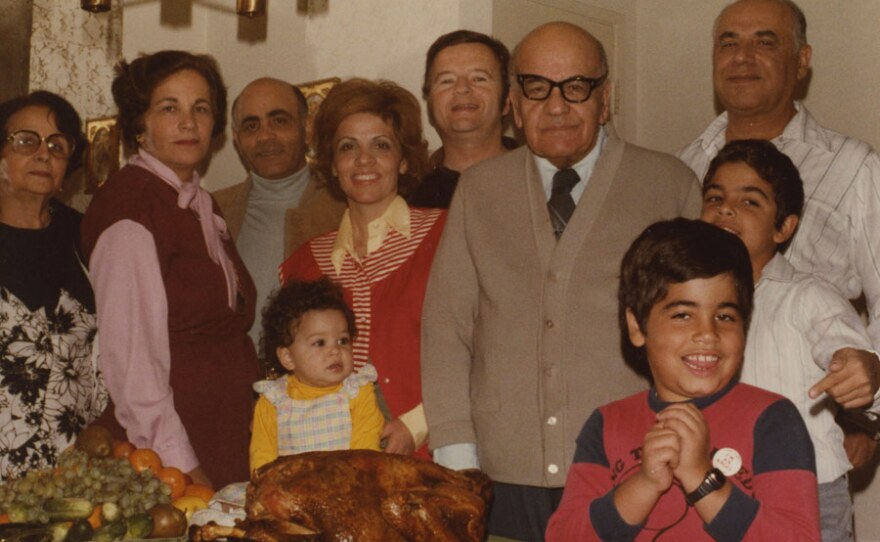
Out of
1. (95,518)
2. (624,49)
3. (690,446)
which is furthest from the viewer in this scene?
(624,49)

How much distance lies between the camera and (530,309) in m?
2.54

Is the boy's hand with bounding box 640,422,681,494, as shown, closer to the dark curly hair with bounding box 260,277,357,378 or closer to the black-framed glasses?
the black-framed glasses

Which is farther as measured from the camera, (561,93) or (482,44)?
(482,44)

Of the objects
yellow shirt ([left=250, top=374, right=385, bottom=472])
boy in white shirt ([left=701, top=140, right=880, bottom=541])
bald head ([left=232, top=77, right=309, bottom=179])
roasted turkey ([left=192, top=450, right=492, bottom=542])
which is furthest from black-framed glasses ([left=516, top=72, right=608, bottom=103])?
bald head ([left=232, top=77, right=309, bottom=179])

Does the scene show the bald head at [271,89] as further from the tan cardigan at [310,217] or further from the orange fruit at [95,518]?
the orange fruit at [95,518]

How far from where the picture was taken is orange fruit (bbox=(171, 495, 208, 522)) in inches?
93.6

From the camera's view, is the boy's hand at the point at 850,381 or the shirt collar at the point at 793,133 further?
the shirt collar at the point at 793,133

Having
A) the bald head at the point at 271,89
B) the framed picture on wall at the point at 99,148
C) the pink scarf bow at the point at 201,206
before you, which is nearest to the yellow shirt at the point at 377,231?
the pink scarf bow at the point at 201,206

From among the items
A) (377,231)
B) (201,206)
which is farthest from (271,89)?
(377,231)

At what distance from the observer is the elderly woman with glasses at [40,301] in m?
3.07

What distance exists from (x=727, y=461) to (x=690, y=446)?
11cm

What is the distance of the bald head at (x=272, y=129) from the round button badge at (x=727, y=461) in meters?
2.52

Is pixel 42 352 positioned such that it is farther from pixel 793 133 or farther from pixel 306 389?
pixel 793 133

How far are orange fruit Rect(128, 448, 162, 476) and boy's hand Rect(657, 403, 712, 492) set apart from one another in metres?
1.29
